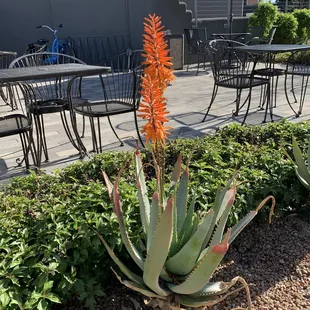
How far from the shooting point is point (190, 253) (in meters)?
1.34

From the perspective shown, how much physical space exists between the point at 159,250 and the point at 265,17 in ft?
34.5

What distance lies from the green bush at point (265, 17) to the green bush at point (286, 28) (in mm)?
426

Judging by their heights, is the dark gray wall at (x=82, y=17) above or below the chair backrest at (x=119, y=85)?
above

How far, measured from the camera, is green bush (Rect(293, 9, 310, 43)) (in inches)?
440

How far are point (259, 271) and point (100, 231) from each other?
863mm

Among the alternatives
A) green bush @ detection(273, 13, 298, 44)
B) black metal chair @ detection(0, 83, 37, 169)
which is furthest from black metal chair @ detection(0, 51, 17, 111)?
green bush @ detection(273, 13, 298, 44)

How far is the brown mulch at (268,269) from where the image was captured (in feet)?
5.40

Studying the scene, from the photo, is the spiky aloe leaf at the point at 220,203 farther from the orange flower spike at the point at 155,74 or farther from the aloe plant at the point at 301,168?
the aloe plant at the point at 301,168

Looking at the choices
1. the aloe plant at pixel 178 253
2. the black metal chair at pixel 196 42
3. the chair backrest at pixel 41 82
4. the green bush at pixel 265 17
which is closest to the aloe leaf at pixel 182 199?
the aloe plant at pixel 178 253

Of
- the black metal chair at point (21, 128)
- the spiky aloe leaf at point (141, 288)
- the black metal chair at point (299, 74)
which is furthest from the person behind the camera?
the black metal chair at point (299, 74)

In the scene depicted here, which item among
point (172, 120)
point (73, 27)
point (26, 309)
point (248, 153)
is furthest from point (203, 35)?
point (26, 309)

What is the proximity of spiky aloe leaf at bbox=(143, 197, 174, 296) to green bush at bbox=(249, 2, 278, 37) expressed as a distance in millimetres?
10444

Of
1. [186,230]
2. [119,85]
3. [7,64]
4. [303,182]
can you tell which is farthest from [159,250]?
[7,64]

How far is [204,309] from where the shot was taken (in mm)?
1527
